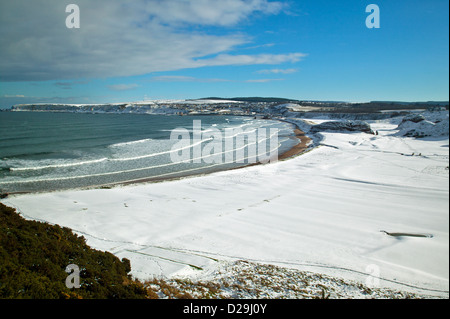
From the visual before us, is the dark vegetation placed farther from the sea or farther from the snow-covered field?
the sea

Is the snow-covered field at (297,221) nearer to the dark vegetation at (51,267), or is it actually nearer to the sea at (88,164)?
the dark vegetation at (51,267)

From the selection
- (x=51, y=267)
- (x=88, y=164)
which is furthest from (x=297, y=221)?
(x=88, y=164)

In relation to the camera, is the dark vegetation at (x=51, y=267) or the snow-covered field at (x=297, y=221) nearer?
the dark vegetation at (x=51, y=267)

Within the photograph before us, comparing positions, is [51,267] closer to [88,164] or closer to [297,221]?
[297,221]

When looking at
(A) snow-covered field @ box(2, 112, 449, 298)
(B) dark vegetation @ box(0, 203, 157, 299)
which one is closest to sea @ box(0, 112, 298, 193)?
(A) snow-covered field @ box(2, 112, 449, 298)

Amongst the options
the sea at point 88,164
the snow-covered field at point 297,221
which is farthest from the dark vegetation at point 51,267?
the sea at point 88,164
